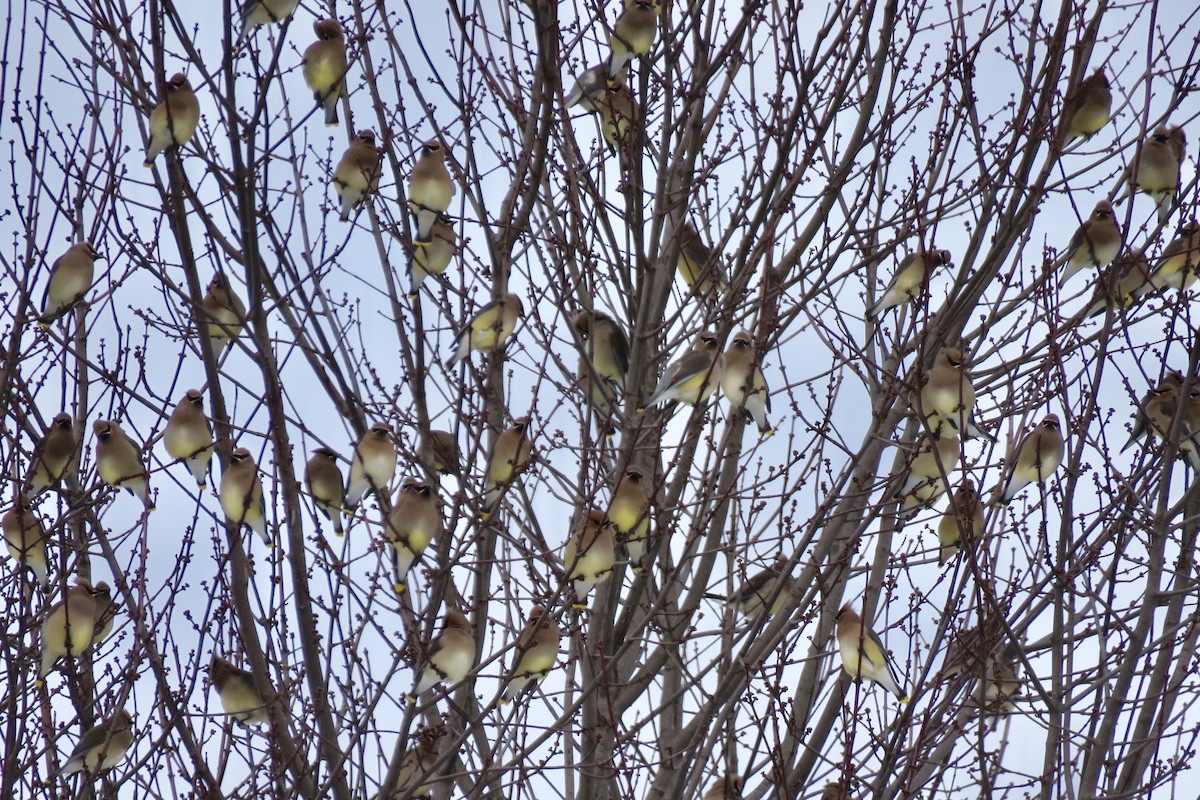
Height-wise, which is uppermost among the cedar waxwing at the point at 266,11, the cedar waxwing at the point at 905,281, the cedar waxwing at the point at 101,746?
the cedar waxwing at the point at 266,11

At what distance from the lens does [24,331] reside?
5.60m

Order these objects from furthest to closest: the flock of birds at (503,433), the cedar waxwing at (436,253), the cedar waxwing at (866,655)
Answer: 1. the cedar waxwing at (436,253)
2. the cedar waxwing at (866,655)
3. the flock of birds at (503,433)

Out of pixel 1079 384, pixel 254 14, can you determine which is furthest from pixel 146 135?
pixel 1079 384

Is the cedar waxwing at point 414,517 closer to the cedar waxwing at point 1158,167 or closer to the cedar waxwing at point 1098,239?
the cedar waxwing at point 1098,239

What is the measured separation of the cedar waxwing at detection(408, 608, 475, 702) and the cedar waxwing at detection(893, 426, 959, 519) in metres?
1.64

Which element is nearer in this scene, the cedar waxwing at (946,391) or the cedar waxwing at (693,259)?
the cedar waxwing at (946,391)

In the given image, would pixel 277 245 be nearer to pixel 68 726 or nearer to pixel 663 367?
pixel 663 367

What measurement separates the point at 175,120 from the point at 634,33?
1694 millimetres

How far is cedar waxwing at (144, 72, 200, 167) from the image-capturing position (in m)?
4.74

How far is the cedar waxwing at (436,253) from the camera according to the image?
563 cm

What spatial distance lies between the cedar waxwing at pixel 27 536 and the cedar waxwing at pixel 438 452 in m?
1.39

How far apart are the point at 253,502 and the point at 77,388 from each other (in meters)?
1.18

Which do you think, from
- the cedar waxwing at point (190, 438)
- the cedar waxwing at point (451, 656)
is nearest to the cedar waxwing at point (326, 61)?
the cedar waxwing at point (190, 438)

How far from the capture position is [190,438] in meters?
5.44
